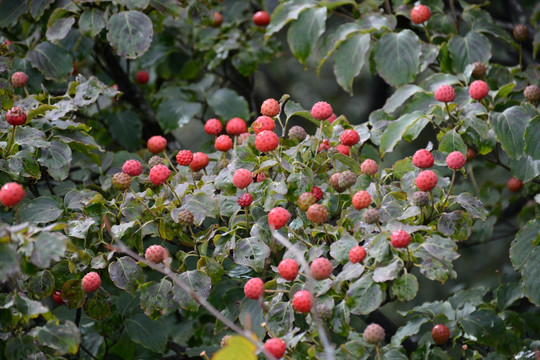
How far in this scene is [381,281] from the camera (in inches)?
58.5

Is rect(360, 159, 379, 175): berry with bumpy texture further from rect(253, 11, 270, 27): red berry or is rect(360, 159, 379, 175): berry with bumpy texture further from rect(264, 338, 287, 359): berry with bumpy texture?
rect(253, 11, 270, 27): red berry

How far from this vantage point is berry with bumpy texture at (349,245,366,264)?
153 centimetres

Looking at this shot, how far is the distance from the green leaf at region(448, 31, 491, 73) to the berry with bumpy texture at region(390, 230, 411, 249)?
3.98 ft

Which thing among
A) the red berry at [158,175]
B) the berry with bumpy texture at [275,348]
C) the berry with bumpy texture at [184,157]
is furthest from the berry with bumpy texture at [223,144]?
the berry with bumpy texture at [275,348]

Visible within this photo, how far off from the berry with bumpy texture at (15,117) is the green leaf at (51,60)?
655 mm

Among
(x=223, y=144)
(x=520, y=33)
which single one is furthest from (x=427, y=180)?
(x=520, y=33)

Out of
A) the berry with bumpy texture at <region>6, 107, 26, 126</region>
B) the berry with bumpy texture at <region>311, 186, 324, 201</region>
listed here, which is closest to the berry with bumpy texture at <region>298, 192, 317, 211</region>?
the berry with bumpy texture at <region>311, 186, 324, 201</region>

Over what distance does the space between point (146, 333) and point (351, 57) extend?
1247 mm

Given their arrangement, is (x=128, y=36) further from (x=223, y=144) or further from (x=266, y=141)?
(x=266, y=141)

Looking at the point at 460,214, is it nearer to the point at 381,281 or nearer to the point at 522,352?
the point at 381,281

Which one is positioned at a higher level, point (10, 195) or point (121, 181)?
point (10, 195)

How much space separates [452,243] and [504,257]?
248cm

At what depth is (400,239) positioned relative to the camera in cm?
147

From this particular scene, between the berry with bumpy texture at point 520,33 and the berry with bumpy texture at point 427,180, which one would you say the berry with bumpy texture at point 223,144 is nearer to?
the berry with bumpy texture at point 427,180
